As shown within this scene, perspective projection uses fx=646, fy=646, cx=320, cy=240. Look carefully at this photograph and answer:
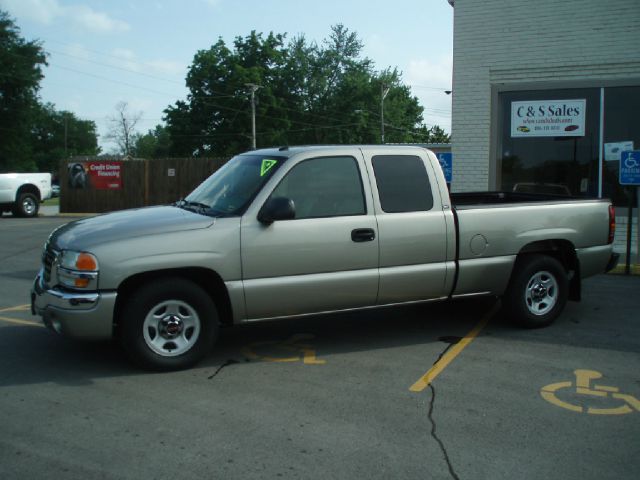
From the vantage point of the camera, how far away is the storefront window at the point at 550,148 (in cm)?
1186

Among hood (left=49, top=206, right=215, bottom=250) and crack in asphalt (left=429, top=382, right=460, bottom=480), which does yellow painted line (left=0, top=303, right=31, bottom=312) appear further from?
crack in asphalt (left=429, top=382, right=460, bottom=480)

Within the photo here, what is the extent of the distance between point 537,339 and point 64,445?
4476 millimetres

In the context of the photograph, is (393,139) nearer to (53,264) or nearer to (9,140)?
(9,140)

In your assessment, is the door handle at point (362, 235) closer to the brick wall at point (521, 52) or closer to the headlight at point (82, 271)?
the headlight at point (82, 271)

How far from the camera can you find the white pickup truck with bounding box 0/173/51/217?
867 inches

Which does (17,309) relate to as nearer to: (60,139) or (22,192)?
(22,192)

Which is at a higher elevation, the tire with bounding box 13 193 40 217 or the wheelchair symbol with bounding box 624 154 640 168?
the wheelchair symbol with bounding box 624 154 640 168

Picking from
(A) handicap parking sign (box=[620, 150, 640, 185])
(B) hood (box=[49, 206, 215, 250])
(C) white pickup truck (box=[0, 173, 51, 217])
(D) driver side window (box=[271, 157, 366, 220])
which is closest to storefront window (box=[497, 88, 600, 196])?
(A) handicap parking sign (box=[620, 150, 640, 185])

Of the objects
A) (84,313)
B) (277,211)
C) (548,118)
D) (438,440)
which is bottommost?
(438,440)

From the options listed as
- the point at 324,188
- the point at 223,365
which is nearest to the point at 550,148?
the point at 324,188

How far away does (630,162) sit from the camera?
9.81 m

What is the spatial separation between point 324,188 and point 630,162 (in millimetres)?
6207

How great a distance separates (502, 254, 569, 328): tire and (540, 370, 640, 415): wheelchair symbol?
1.46 metres

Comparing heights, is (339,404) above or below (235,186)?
below
